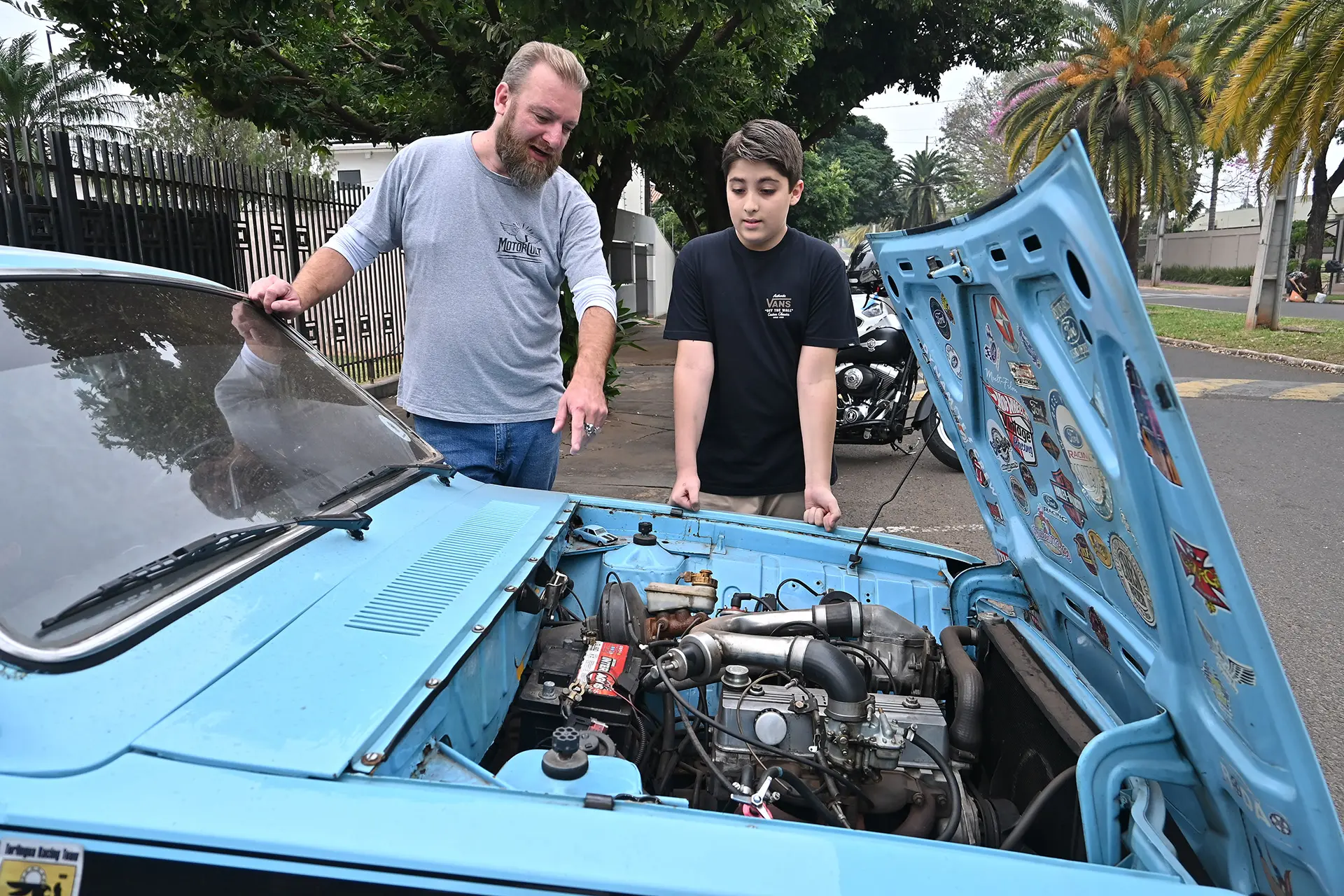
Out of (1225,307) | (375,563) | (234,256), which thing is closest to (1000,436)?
(375,563)

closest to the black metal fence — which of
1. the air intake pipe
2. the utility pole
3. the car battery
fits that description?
the car battery

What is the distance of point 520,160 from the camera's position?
2.89 m

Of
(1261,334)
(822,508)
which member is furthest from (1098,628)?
(1261,334)

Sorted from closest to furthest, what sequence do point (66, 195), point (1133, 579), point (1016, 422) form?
point (1133, 579) → point (1016, 422) → point (66, 195)

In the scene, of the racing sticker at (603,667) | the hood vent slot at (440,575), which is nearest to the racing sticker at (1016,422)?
the racing sticker at (603,667)

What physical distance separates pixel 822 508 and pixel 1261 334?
1782 centimetres

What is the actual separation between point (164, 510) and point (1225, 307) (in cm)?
3324

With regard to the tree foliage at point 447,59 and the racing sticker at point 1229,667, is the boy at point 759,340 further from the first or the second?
the tree foliage at point 447,59

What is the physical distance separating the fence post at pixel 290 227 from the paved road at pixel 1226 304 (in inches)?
670

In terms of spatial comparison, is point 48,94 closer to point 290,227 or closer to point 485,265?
point 290,227

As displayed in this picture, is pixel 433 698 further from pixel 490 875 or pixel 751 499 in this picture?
pixel 751 499

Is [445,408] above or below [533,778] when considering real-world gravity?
above

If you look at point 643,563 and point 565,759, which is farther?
point 643,563

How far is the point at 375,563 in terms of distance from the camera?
1920mm
